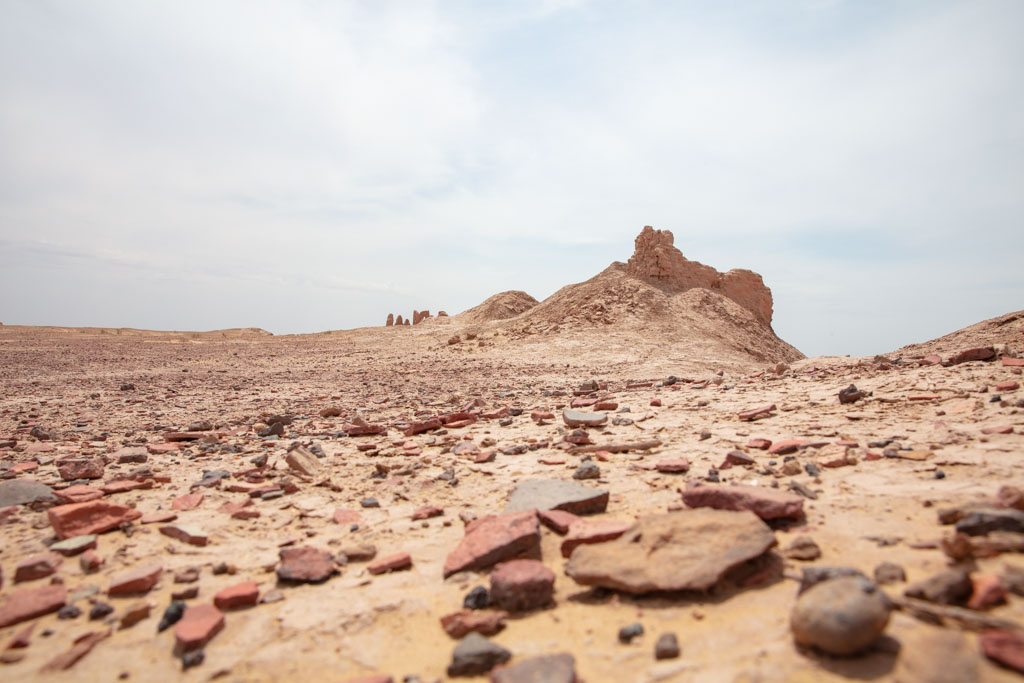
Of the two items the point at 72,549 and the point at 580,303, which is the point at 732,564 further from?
the point at 580,303

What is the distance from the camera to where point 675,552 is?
8.43 ft

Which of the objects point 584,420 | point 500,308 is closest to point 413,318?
point 500,308

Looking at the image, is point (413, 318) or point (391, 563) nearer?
point (391, 563)

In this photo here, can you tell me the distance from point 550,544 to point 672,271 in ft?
76.4

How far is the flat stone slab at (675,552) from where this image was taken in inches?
94.8

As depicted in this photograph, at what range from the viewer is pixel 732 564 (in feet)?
7.82

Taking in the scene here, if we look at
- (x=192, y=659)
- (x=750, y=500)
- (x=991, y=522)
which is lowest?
(x=192, y=659)

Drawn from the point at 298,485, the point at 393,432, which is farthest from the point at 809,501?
the point at 393,432

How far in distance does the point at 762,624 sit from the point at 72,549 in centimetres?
378

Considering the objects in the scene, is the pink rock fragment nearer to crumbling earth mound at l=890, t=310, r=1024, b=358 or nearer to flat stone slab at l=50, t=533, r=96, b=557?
flat stone slab at l=50, t=533, r=96, b=557

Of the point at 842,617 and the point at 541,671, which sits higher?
A: the point at 842,617

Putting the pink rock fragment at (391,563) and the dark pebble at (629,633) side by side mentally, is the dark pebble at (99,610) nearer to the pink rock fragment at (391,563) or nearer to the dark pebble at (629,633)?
the pink rock fragment at (391,563)

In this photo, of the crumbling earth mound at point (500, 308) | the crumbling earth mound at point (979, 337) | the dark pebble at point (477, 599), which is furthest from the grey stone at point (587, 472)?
the crumbling earth mound at point (500, 308)

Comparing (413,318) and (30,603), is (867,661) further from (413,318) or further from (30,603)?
(413,318)
